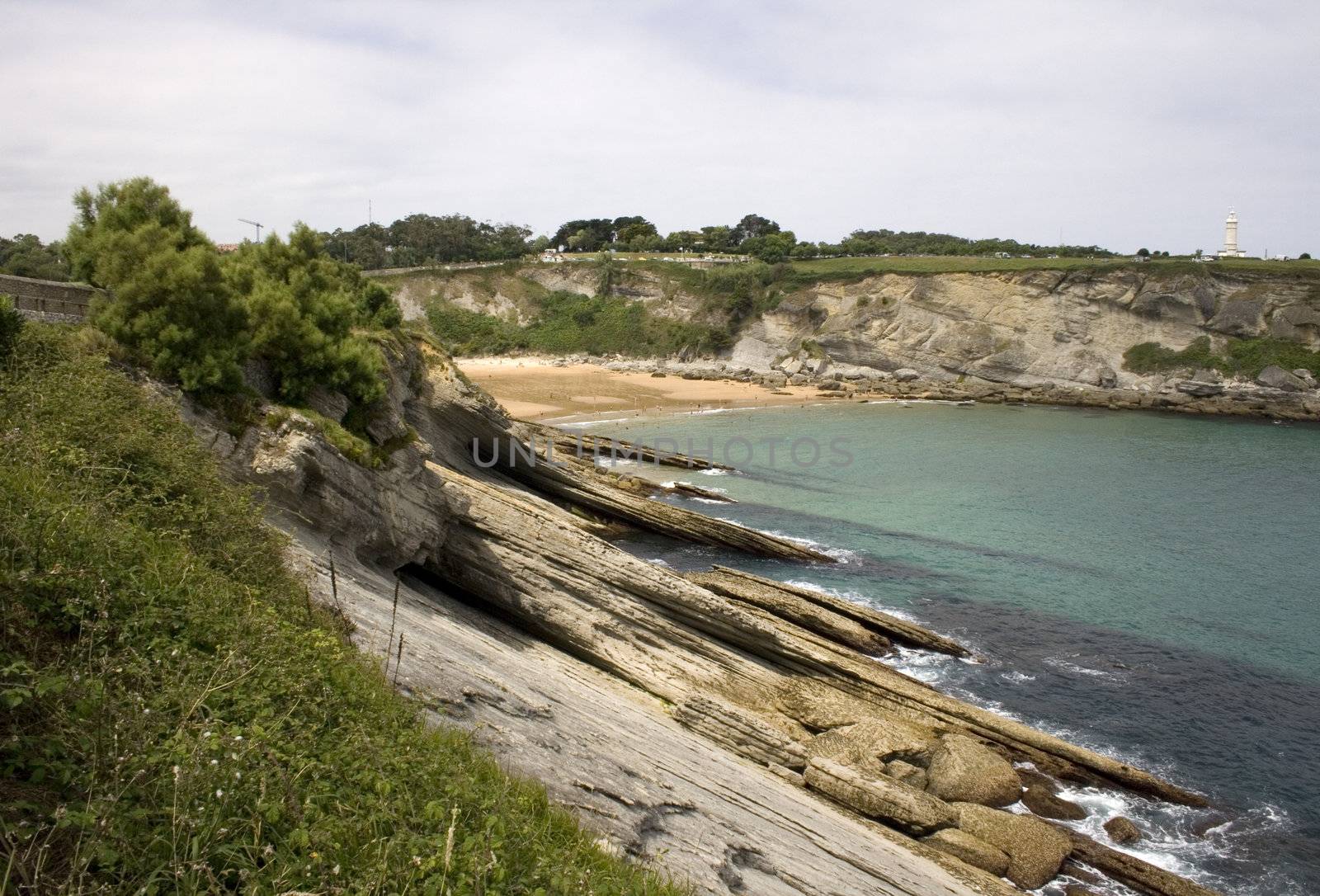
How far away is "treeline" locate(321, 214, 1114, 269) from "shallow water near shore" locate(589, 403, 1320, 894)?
63059 mm

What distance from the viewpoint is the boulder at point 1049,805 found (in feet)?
48.2

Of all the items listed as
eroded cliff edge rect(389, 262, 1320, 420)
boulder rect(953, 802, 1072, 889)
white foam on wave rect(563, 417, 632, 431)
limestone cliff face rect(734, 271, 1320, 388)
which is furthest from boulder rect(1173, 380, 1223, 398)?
boulder rect(953, 802, 1072, 889)

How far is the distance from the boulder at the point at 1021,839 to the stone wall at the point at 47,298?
17485mm

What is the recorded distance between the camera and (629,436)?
4950 centimetres

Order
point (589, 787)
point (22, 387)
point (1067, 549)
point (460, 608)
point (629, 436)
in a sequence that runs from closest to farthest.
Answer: point (589, 787)
point (22, 387)
point (460, 608)
point (1067, 549)
point (629, 436)

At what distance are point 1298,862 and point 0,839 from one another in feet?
57.4

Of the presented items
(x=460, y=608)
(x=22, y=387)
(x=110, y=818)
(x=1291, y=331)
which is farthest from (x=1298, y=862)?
(x=1291, y=331)

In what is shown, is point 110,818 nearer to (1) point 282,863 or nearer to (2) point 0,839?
(2) point 0,839

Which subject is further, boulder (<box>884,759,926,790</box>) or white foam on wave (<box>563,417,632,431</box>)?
white foam on wave (<box>563,417,632,431</box>)

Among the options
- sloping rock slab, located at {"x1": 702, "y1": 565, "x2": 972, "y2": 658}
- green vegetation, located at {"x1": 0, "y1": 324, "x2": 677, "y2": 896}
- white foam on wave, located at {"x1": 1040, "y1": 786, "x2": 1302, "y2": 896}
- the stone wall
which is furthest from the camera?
sloping rock slab, located at {"x1": 702, "y1": 565, "x2": 972, "y2": 658}

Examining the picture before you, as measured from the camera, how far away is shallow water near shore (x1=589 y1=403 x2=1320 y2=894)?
1558cm

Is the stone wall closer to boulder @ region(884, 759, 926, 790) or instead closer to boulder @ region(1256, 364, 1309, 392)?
boulder @ region(884, 759, 926, 790)

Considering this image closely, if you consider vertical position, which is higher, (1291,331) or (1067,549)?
(1291,331)

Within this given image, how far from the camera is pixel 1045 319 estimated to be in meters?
77.3
